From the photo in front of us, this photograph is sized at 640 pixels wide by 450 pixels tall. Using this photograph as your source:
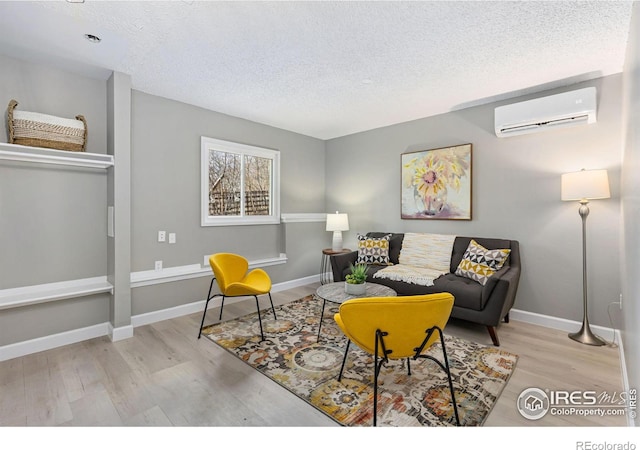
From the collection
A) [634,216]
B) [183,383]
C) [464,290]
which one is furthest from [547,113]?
[183,383]

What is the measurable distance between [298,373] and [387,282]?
1.55m

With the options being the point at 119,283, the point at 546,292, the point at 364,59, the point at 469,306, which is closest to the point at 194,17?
the point at 364,59

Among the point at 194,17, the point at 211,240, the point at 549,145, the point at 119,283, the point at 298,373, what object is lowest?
the point at 298,373

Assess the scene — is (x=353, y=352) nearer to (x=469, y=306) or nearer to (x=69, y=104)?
(x=469, y=306)

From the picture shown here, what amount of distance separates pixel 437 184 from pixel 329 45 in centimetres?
236

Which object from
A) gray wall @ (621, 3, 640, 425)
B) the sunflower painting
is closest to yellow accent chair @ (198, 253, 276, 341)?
the sunflower painting

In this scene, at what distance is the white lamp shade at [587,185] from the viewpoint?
2.54 m

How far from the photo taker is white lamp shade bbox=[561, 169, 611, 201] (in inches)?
100

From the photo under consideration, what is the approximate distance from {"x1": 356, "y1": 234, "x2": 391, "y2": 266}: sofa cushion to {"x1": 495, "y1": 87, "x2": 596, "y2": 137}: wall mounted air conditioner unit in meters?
1.89

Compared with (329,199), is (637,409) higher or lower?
lower

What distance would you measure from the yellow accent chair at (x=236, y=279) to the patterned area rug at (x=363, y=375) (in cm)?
28

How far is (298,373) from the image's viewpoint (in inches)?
85.0

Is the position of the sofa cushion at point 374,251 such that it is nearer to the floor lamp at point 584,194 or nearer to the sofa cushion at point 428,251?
the sofa cushion at point 428,251

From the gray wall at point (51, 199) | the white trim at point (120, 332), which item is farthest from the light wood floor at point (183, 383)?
the gray wall at point (51, 199)
